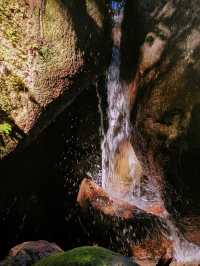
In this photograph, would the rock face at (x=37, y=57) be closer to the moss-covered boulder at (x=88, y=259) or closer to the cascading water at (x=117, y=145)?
the cascading water at (x=117, y=145)

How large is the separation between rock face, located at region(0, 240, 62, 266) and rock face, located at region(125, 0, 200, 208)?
205 centimetres

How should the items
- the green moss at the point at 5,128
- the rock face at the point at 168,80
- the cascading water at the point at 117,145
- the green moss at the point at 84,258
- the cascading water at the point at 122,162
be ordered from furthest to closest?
the cascading water at the point at 117,145
the cascading water at the point at 122,162
the rock face at the point at 168,80
the green moss at the point at 5,128
the green moss at the point at 84,258

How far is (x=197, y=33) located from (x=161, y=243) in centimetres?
327

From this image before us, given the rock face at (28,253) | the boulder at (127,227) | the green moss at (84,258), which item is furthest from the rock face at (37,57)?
the boulder at (127,227)

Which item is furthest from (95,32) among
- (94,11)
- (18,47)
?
(18,47)

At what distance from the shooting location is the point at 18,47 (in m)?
4.38

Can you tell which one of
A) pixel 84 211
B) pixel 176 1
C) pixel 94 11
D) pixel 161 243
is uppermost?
pixel 176 1

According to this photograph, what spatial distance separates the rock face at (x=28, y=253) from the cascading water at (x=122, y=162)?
218cm

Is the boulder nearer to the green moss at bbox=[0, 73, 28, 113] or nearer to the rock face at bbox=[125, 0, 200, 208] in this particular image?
the rock face at bbox=[125, 0, 200, 208]

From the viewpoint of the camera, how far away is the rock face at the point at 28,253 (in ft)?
15.0

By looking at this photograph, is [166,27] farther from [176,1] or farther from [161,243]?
[161,243]

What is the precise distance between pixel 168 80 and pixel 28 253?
293 cm

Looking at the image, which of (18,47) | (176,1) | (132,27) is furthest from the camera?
(132,27)

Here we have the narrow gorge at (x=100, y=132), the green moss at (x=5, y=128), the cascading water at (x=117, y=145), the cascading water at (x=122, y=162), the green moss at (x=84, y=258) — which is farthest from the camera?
the cascading water at (x=117, y=145)
